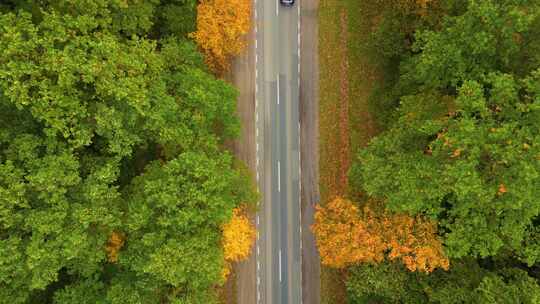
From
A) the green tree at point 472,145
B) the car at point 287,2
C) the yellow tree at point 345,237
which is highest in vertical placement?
the car at point 287,2

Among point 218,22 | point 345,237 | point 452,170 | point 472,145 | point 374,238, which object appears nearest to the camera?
point 452,170

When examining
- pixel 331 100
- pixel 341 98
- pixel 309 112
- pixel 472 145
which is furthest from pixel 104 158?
pixel 472 145

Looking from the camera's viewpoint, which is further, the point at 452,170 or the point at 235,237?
the point at 235,237

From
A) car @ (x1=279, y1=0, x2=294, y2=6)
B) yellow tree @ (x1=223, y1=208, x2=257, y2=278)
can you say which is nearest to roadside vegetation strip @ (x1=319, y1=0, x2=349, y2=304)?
car @ (x1=279, y1=0, x2=294, y2=6)

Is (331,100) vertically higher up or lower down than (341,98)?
lower down

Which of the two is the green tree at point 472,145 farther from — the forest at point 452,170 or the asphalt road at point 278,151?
the asphalt road at point 278,151

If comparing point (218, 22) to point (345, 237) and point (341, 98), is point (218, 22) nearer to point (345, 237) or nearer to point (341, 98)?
point (341, 98)

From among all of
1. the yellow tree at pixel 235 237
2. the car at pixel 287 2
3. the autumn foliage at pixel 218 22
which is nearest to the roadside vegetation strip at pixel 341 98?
the car at pixel 287 2
